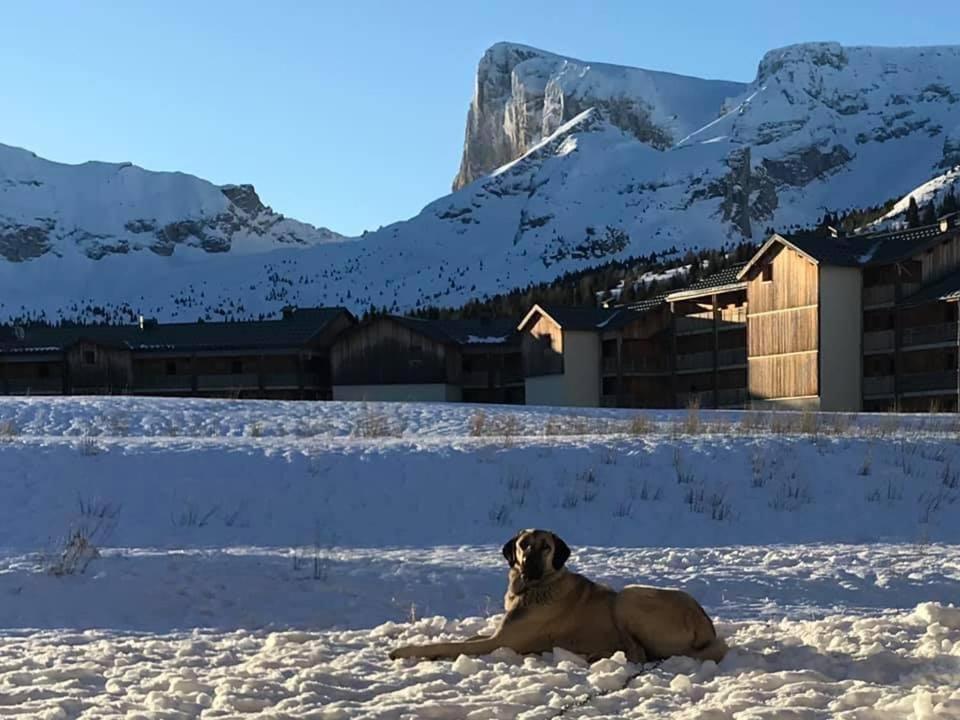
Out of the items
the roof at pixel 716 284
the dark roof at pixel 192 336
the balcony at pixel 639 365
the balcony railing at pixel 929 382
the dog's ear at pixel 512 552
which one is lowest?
the dog's ear at pixel 512 552

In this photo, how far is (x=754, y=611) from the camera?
11.5m

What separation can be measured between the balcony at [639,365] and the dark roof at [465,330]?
32.7ft

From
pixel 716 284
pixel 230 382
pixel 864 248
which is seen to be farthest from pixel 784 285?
pixel 230 382

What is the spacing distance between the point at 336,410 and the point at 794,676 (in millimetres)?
30010

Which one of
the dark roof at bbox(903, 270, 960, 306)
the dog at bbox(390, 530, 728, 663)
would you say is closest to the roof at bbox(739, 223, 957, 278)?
the dark roof at bbox(903, 270, 960, 306)

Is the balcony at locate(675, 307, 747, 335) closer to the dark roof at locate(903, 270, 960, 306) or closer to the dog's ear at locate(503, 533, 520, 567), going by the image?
the dark roof at locate(903, 270, 960, 306)

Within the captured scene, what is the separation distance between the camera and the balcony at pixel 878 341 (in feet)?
186

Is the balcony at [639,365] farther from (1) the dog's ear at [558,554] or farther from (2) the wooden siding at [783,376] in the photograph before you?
(1) the dog's ear at [558,554]

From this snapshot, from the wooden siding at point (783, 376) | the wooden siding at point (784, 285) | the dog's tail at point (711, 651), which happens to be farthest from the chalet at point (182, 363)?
the dog's tail at point (711, 651)

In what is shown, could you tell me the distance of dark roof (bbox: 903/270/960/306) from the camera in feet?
172

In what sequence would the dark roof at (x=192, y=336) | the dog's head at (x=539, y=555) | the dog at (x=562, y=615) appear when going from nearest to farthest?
the dog at (x=562, y=615), the dog's head at (x=539, y=555), the dark roof at (x=192, y=336)

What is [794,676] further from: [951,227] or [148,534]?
[951,227]

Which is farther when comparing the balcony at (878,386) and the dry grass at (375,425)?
the balcony at (878,386)

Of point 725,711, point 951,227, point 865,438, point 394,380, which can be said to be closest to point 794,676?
point 725,711
